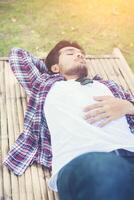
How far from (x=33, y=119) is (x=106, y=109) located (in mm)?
519

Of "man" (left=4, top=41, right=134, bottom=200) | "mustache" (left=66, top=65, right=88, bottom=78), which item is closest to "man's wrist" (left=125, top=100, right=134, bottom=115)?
"man" (left=4, top=41, right=134, bottom=200)

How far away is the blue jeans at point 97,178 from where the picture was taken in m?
2.34

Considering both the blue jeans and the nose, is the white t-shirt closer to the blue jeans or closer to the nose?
the blue jeans

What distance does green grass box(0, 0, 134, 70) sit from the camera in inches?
196

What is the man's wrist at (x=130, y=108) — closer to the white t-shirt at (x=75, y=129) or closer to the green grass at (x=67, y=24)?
the white t-shirt at (x=75, y=129)

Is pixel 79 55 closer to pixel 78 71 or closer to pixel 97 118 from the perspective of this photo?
pixel 78 71

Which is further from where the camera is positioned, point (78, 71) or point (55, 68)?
point (55, 68)

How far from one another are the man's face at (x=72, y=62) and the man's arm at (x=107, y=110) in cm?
31

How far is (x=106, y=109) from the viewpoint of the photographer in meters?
2.93

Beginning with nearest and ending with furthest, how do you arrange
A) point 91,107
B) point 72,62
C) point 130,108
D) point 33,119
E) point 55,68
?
point 91,107, point 130,108, point 33,119, point 72,62, point 55,68

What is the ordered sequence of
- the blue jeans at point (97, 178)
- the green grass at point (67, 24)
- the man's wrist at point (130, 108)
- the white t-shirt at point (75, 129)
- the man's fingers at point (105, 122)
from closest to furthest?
the blue jeans at point (97, 178)
the white t-shirt at point (75, 129)
the man's fingers at point (105, 122)
the man's wrist at point (130, 108)
the green grass at point (67, 24)

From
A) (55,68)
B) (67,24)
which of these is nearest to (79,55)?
(55,68)

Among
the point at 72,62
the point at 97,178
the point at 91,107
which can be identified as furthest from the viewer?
the point at 72,62

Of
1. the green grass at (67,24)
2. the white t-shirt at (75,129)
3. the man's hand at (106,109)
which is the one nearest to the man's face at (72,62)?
the white t-shirt at (75,129)
